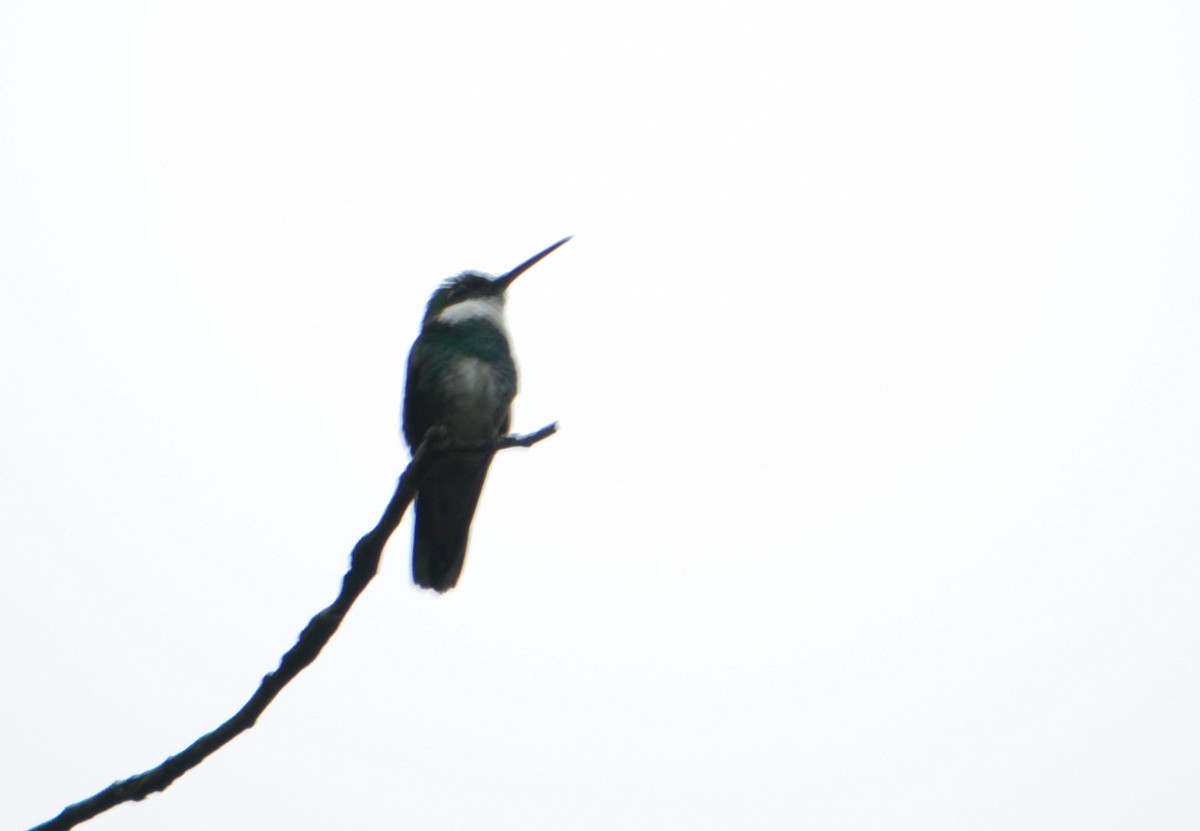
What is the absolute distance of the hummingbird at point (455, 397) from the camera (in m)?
6.21

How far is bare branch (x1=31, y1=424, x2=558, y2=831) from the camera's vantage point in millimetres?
2814

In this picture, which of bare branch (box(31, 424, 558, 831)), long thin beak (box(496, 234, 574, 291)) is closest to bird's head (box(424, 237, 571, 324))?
long thin beak (box(496, 234, 574, 291))

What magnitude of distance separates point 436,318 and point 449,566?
1.79m

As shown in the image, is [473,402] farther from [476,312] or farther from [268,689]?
[268,689]

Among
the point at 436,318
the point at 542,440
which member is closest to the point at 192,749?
the point at 542,440

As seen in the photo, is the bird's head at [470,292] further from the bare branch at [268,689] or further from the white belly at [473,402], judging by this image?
the bare branch at [268,689]

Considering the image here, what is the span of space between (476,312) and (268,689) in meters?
4.69

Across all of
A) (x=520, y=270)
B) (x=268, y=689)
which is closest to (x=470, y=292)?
(x=520, y=270)

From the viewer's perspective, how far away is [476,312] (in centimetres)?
748

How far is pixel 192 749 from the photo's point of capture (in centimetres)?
287

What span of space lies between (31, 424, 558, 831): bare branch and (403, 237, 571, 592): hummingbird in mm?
2230

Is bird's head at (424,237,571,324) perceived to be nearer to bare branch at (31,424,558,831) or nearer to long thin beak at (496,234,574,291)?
long thin beak at (496,234,574,291)

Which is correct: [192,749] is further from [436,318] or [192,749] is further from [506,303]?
[506,303]

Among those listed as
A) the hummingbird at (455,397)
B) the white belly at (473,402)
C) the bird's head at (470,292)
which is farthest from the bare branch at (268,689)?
the bird's head at (470,292)
